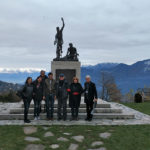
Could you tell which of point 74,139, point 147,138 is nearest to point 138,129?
point 147,138

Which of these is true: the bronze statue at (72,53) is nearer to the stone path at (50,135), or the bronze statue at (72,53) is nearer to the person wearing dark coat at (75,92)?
the person wearing dark coat at (75,92)

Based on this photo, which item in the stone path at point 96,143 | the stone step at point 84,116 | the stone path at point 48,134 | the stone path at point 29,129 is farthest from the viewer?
the stone step at point 84,116

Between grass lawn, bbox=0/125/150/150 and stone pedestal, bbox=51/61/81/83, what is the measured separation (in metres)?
7.37

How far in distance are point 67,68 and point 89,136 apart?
28.0 feet

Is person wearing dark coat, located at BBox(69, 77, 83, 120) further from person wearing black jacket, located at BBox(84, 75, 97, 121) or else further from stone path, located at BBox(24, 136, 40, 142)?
stone path, located at BBox(24, 136, 40, 142)

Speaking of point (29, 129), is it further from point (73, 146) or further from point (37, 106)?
point (73, 146)

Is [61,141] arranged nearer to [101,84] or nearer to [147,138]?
[147,138]

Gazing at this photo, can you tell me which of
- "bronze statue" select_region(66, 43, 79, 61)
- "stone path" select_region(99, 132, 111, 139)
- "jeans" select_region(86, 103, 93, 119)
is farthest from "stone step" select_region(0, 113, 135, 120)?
"bronze statue" select_region(66, 43, 79, 61)

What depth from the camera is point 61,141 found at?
257 inches

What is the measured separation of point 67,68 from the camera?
1515cm

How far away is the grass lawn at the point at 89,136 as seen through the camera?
6.21m

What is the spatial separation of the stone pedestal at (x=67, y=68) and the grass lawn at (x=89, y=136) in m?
7.37

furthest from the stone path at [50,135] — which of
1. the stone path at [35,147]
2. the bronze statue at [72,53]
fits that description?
the bronze statue at [72,53]

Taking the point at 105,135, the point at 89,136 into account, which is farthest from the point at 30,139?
the point at 105,135
